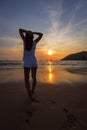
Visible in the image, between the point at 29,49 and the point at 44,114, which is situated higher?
the point at 29,49

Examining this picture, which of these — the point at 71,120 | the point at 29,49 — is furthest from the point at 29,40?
the point at 71,120

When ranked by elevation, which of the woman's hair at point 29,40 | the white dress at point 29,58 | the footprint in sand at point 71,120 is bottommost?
the footprint in sand at point 71,120

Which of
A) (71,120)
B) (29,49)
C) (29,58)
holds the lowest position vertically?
(71,120)

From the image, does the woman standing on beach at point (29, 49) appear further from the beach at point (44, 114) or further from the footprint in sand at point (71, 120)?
the footprint in sand at point (71, 120)

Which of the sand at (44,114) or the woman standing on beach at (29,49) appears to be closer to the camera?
the sand at (44,114)

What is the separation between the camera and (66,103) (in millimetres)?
4648

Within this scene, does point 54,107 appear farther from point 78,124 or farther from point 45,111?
point 78,124

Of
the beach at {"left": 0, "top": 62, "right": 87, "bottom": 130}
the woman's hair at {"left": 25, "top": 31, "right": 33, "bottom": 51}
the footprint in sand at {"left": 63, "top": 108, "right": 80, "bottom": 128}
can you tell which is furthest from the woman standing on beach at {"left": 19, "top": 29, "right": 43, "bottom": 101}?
the footprint in sand at {"left": 63, "top": 108, "right": 80, "bottom": 128}

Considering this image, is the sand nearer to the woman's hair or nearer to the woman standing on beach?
the woman standing on beach

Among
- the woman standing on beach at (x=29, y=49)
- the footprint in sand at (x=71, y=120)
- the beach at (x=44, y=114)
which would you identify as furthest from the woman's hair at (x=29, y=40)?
the footprint in sand at (x=71, y=120)

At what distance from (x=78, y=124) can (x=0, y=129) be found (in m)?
1.42

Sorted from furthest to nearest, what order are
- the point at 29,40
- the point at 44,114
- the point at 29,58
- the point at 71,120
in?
the point at 29,58, the point at 29,40, the point at 44,114, the point at 71,120

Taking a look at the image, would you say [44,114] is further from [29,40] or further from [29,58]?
[29,40]

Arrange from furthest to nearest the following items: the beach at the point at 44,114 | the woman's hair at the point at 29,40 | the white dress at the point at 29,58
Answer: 1. the white dress at the point at 29,58
2. the woman's hair at the point at 29,40
3. the beach at the point at 44,114
